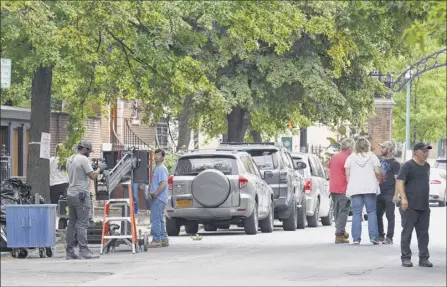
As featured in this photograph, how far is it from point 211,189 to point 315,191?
699 cm

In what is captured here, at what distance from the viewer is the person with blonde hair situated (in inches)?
915

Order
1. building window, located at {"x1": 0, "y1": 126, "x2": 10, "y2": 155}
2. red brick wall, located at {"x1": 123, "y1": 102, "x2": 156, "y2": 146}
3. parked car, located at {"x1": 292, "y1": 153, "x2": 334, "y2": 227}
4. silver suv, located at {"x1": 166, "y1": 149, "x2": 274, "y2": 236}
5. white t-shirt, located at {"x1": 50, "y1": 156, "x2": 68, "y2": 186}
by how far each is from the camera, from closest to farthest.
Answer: silver suv, located at {"x1": 166, "y1": 149, "x2": 274, "y2": 236} < white t-shirt, located at {"x1": 50, "y1": 156, "x2": 68, "y2": 186} < parked car, located at {"x1": 292, "y1": 153, "x2": 334, "y2": 227} < building window, located at {"x1": 0, "y1": 126, "x2": 10, "y2": 155} < red brick wall, located at {"x1": 123, "y1": 102, "x2": 156, "y2": 146}

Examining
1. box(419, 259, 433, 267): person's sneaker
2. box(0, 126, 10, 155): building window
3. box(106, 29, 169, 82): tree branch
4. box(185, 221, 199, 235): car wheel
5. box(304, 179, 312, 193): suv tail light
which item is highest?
box(106, 29, 169, 82): tree branch

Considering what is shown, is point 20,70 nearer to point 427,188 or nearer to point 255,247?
point 255,247

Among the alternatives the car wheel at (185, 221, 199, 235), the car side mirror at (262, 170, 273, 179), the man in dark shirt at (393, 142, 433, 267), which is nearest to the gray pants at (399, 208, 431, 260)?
the man in dark shirt at (393, 142, 433, 267)

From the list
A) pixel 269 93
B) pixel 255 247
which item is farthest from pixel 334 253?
pixel 269 93

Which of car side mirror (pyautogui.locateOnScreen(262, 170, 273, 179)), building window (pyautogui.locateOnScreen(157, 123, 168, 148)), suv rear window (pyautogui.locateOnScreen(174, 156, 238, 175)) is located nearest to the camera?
suv rear window (pyautogui.locateOnScreen(174, 156, 238, 175))

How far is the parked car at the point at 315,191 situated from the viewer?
33125 mm

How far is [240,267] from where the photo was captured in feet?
60.6

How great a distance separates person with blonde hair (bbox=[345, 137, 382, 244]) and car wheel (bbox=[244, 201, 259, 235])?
15.1 ft

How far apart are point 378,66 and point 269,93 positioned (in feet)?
11.0

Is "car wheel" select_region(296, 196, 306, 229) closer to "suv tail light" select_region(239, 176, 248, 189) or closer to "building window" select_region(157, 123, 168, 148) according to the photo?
"suv tail light" select_region(239, 176, 248, 189)

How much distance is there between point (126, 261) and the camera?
20.1 metres

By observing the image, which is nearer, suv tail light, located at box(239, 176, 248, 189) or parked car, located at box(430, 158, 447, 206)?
suv tail light, located at box(239, 176, 248, 189)
